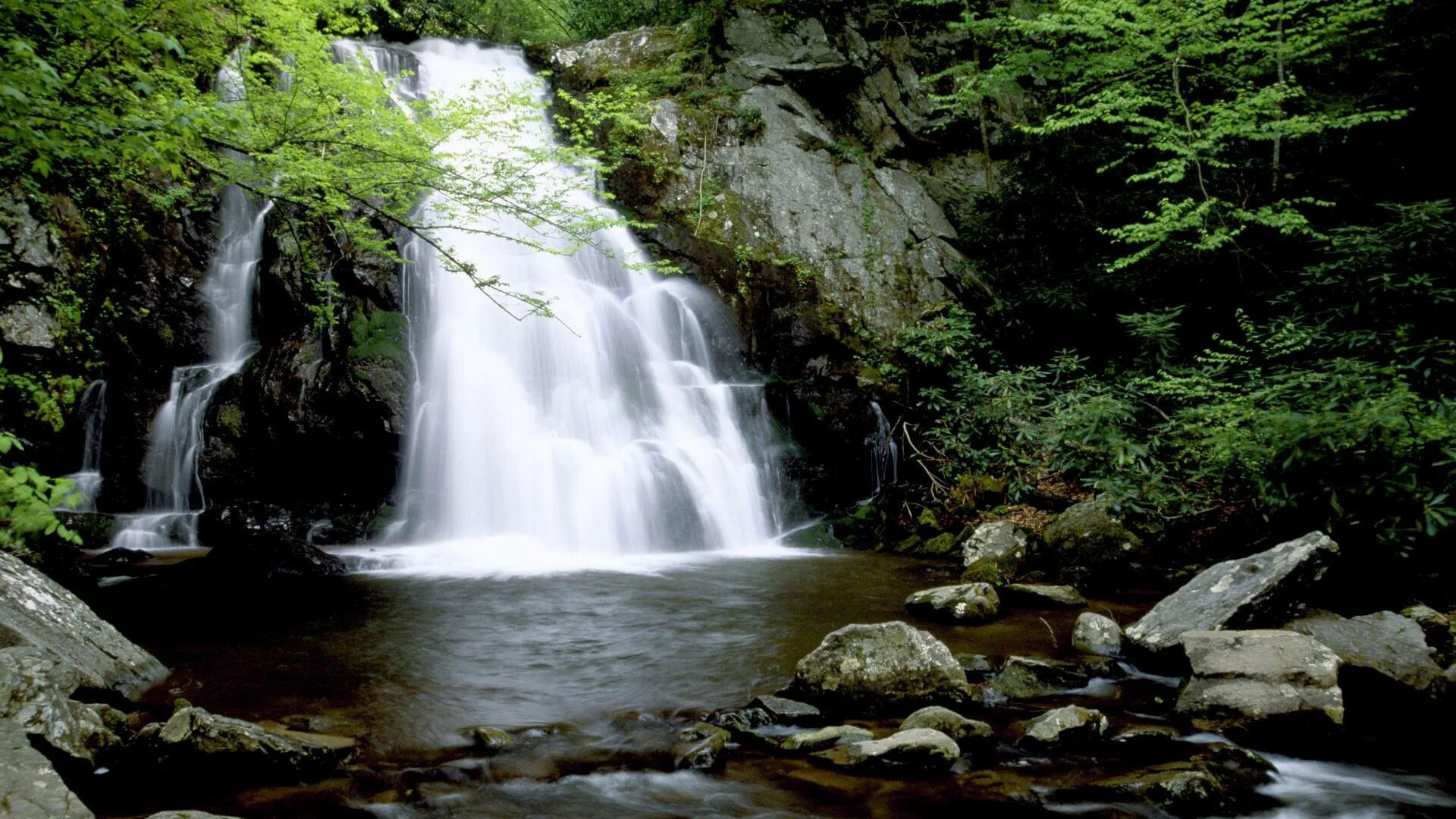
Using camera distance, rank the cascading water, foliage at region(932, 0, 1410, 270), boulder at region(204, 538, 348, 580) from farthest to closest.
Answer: the cascading water
foliage at region(932, 0, 1410, 270)
boulder at region(204, 538, 348, 580)

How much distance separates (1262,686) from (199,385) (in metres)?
12.9

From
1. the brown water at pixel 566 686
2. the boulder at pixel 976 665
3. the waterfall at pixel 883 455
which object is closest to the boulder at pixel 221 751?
the brown water at pixel 566 686

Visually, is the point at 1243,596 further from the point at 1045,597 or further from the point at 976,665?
the point at 1045,597

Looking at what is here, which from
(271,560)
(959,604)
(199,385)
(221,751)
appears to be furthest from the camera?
(199,385)

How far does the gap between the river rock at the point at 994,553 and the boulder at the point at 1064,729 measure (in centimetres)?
420

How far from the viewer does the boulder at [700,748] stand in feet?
12.3

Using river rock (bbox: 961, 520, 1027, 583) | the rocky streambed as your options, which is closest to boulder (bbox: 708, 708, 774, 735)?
the rocky streambed

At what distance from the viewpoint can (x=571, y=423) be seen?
11.8 meters

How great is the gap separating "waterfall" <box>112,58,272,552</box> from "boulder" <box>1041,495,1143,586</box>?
11073 mm

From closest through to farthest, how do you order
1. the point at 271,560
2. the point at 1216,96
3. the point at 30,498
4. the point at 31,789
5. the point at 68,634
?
1. the point at 31,789
2. the point at 30,498
3. the point at 68,634
4. the point at 271,560
5. the point at 1216,96

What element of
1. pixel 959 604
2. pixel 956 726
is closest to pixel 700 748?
pixel 956 726

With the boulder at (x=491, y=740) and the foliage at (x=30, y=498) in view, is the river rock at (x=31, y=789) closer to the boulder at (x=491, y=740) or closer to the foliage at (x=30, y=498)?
the foliage at (x=30, y=498)

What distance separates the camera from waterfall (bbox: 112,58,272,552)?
10.1 m

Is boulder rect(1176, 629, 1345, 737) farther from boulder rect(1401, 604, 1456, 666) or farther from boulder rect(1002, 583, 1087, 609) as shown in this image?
boulder rect(1002, 583, 1087, 609)
